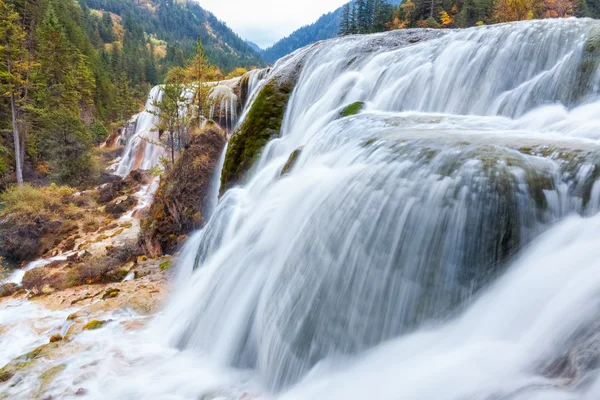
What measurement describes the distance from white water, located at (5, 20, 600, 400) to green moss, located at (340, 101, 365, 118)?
1.02 m

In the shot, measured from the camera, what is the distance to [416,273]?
288cm

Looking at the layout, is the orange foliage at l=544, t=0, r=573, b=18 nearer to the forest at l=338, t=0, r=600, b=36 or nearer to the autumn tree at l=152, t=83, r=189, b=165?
the forest at l=338, t=0, r=600, b=36

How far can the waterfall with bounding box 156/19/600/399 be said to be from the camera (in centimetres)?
226

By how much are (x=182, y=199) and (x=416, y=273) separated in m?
8.05

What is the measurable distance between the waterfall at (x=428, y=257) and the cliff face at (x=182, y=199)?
3.86 meters

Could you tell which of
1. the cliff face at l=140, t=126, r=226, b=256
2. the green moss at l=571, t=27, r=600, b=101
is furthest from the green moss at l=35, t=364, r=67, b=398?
the green moss at l=571, t=27, r=600, b=101

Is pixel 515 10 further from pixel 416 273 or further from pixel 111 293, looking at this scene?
pixel 111 293

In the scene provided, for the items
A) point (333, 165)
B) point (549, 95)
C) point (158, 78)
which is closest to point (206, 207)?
point (333, 165)

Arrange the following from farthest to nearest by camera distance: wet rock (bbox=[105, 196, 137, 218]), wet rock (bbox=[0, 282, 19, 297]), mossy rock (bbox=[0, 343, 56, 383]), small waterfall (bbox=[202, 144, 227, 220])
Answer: wet rock (bbox=[105, 196, 137, 218]), small waterfall (bbox=[202, 144, 227, 220]), wet rock (bbox=[0, 282, 19, 297]), mossy rock (bbox=[0, 343, 56, 383])

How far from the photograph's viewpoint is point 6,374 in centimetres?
407

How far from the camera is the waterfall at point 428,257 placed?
88.8 inches

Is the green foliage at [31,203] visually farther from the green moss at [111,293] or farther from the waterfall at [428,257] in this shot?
the waterfall at [428,257]

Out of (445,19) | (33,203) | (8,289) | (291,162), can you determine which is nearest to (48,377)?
(291,162)

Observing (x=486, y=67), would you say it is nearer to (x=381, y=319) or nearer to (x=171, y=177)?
(x=381, y=319)
